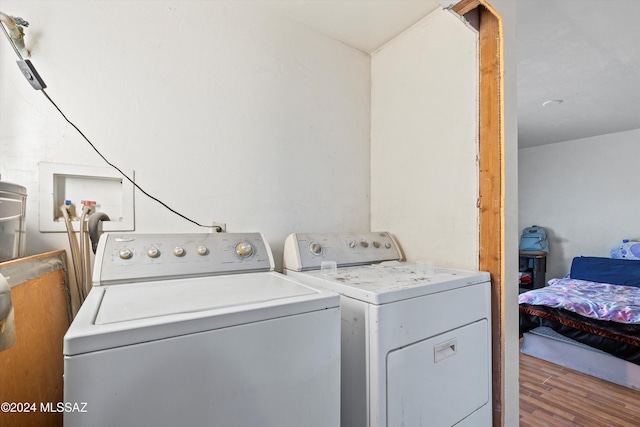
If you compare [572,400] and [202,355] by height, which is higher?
[202,355]

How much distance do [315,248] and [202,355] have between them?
83 cm

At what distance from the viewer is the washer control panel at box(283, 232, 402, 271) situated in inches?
54.7

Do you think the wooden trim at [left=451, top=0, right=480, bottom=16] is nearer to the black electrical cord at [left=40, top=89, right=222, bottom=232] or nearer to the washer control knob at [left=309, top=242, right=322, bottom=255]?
the washer control knob at [left=309, top=242, right=322, bottom=255]

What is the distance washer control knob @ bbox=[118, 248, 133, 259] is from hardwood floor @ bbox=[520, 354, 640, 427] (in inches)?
95.7

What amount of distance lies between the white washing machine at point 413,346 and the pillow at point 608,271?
11.9 feet

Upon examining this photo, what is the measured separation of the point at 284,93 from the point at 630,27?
7.57 ft

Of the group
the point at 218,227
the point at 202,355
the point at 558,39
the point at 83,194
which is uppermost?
the point at 558,39

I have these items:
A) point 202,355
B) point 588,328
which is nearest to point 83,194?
point 202,355

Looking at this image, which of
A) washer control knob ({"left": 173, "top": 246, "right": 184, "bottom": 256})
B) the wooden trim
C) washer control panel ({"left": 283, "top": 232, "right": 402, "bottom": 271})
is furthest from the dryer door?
the wooden trim

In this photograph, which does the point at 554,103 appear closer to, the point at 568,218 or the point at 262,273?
the point at 568,218

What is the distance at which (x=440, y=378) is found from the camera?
104cm

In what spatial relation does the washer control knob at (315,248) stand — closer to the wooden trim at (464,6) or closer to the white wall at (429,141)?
the white wall at (429,141)

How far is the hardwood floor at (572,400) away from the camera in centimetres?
189

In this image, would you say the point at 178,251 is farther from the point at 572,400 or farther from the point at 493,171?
the point at 572,400
